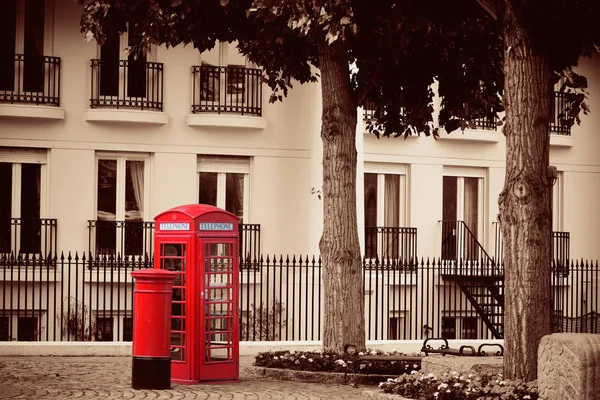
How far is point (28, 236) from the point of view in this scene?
29.0m

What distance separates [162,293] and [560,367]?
6.01 m

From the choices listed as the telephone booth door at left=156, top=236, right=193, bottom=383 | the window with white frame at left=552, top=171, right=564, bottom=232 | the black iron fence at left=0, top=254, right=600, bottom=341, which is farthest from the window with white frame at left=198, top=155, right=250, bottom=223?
the telephone booth door at left=156, top=236, right=193, bottom=383

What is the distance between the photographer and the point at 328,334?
1948cm

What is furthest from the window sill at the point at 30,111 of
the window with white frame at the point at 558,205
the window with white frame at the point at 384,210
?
the window with white frame at the point at 558,205

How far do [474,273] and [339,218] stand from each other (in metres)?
12.1

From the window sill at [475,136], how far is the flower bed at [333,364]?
557 inches

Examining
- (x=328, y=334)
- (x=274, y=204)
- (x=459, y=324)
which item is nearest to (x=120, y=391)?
(x=328, y=334)

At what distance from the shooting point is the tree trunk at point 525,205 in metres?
13.9

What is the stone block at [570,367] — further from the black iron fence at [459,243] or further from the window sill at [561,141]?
the window sill at [561,141]

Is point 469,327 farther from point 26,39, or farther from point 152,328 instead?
point 152,328

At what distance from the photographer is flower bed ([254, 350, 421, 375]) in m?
18.3

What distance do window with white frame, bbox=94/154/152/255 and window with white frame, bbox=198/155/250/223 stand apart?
140 centimetres

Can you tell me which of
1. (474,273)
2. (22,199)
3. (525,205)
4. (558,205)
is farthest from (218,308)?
(558,205)

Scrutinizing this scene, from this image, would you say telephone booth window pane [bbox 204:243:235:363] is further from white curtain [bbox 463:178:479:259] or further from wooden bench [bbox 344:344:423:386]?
white curtain [bbox 463:178:479:259]
